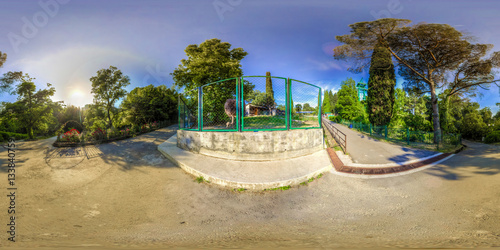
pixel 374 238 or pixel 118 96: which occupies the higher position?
pixel 118 96

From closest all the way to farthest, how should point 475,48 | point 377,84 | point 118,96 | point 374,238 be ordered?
point 374,238 < point 475,48 < point 377,84 < point 118,96

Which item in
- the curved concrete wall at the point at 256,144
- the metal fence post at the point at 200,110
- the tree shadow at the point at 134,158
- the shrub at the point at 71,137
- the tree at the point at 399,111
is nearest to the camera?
the curved concrete wall at the point at 256,144

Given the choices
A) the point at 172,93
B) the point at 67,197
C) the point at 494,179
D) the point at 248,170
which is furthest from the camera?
the point at 172,93

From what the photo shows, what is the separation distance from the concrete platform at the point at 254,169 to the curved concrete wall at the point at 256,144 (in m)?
0.21

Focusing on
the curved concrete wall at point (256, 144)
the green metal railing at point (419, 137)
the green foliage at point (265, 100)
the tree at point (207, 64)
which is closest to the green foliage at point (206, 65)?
the tree at point (207, 64)

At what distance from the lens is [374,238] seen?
2.78 m

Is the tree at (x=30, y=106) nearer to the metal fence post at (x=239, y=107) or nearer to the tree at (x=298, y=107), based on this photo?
the metal fence post at (x=239, y=107)

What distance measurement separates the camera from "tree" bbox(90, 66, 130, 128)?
19.3 metres

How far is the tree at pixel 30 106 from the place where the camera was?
1424cm

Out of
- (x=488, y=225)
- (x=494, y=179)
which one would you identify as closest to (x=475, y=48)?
(x=494, y=179)

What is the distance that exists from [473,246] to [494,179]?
3893 mm

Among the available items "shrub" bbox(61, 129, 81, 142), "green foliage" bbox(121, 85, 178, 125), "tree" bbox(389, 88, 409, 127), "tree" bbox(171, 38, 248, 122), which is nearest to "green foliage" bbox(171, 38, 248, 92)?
"tree" bbox(171, 38, 248, 122)

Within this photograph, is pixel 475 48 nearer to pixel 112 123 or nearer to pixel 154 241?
pixel 154 241

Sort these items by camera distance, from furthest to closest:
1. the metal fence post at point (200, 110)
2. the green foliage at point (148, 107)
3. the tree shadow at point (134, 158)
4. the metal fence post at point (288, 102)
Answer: the green foliage at point (148, 107), the metal fence post at point (200, 110), the metal fence post at point (288, 102), the tree shadow at point (134, 158)
